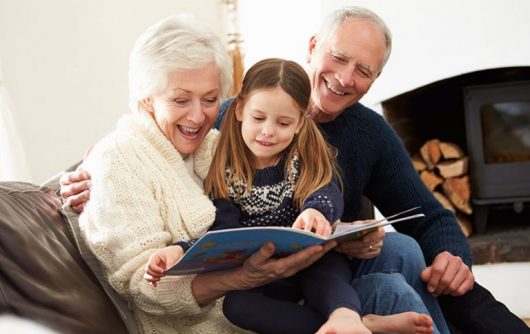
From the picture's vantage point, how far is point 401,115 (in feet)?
12.8

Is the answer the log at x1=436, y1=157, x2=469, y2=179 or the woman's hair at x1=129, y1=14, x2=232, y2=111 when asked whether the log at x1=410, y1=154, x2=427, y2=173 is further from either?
the woman's hair at x1=129, y1=14, x2=232, y2=111

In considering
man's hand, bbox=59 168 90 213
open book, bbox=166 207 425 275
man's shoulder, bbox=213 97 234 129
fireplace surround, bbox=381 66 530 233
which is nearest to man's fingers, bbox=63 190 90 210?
man's hand, bbox=59 168 90 213

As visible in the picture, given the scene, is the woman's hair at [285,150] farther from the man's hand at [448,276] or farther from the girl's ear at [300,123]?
the man's hand at [448,276]

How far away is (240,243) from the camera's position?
149 centimetres

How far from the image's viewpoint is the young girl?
165 cm

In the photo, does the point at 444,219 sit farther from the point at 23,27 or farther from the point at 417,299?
the point at 23,27

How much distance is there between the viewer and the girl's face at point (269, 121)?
1770 mm

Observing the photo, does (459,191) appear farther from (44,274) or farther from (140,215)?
(44,274)

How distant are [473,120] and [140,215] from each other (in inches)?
91.5

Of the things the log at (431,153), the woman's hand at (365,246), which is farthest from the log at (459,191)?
the woman's hand at (365,246)

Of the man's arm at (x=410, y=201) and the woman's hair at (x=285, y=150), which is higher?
the woman's hair at (x=285, y=150)

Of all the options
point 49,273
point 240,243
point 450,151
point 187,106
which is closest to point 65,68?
point 450,151

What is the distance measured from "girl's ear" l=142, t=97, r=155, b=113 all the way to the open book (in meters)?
0.38

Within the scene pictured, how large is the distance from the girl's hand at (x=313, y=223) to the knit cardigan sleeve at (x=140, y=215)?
0.20 meters
